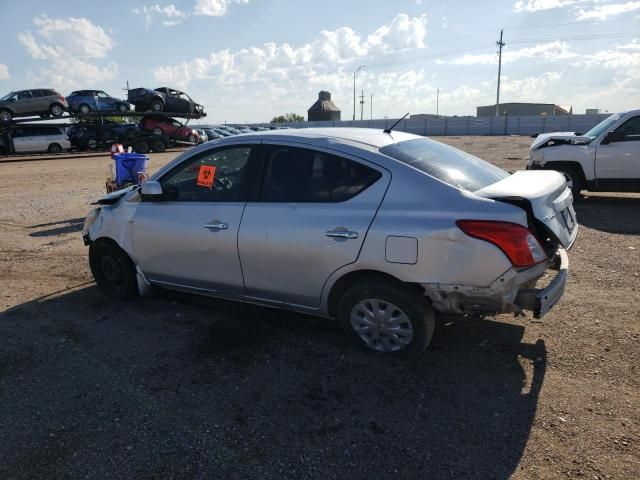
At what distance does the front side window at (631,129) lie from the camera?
8.80 metres

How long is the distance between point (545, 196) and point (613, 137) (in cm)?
693

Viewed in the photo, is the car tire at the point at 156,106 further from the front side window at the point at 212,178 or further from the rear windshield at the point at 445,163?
the rear windshield at the point at 445,163

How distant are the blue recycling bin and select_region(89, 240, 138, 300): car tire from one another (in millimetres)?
4360

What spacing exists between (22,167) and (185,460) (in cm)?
2262

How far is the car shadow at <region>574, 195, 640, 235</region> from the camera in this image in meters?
7.57

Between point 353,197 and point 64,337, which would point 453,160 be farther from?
point 64,337

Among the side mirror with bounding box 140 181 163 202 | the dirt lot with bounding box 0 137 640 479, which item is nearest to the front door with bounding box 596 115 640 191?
the dirt lot with bounding box 0 137 640 479

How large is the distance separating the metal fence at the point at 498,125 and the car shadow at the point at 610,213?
40652 mm

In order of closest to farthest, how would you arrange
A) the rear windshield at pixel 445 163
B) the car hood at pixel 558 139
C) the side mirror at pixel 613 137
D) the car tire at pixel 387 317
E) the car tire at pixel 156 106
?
the car tire at pixel 387 317
the rear windshield at pixel 445 163
the side mirror at pixel 613 137
the car hood at pixel 558 139
the car tire at pixel 156 106

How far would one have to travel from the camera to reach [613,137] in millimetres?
8930

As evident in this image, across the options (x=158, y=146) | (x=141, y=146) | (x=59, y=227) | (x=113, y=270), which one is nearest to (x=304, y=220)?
(x=113, y=270)

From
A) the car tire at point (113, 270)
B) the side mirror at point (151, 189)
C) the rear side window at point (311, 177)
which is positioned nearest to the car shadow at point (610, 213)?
the rear side window at point (311, 177)

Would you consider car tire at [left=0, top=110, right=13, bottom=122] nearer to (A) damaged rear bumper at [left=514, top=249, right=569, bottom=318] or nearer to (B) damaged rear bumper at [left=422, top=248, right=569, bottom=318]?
(B) damaged rear bumper at [left=422, top=248, right=569, bottom=318]

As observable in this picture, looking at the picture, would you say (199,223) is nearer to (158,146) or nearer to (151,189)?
(151,189)
